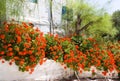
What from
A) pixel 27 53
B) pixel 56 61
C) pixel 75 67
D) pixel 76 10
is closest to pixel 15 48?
pixel 27 53

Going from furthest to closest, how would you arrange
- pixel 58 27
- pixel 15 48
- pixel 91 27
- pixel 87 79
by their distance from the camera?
pixel 58 27
pixel 91 27
pixel 87 79
pixel 15 48

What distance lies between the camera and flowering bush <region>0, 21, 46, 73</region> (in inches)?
320

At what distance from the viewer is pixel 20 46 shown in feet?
27.3

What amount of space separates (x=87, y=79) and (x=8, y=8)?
409 cm

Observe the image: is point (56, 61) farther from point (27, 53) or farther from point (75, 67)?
point (27, 53)

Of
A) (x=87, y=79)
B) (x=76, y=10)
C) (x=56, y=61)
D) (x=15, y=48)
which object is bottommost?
(x=87, y=79)

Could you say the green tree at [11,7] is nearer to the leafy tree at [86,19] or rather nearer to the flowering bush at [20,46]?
the flowering bush at [20,46]

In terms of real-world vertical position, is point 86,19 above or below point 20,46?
above

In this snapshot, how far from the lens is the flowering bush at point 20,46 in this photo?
812cm

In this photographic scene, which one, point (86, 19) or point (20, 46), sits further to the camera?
point (86, 19)

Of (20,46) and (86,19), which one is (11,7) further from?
(86,19)

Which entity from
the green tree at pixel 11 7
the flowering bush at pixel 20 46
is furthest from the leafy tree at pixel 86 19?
the green tree at pixel 11 7

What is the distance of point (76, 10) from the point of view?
15.2 m

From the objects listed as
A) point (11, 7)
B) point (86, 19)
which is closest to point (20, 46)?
point (11, 7)
